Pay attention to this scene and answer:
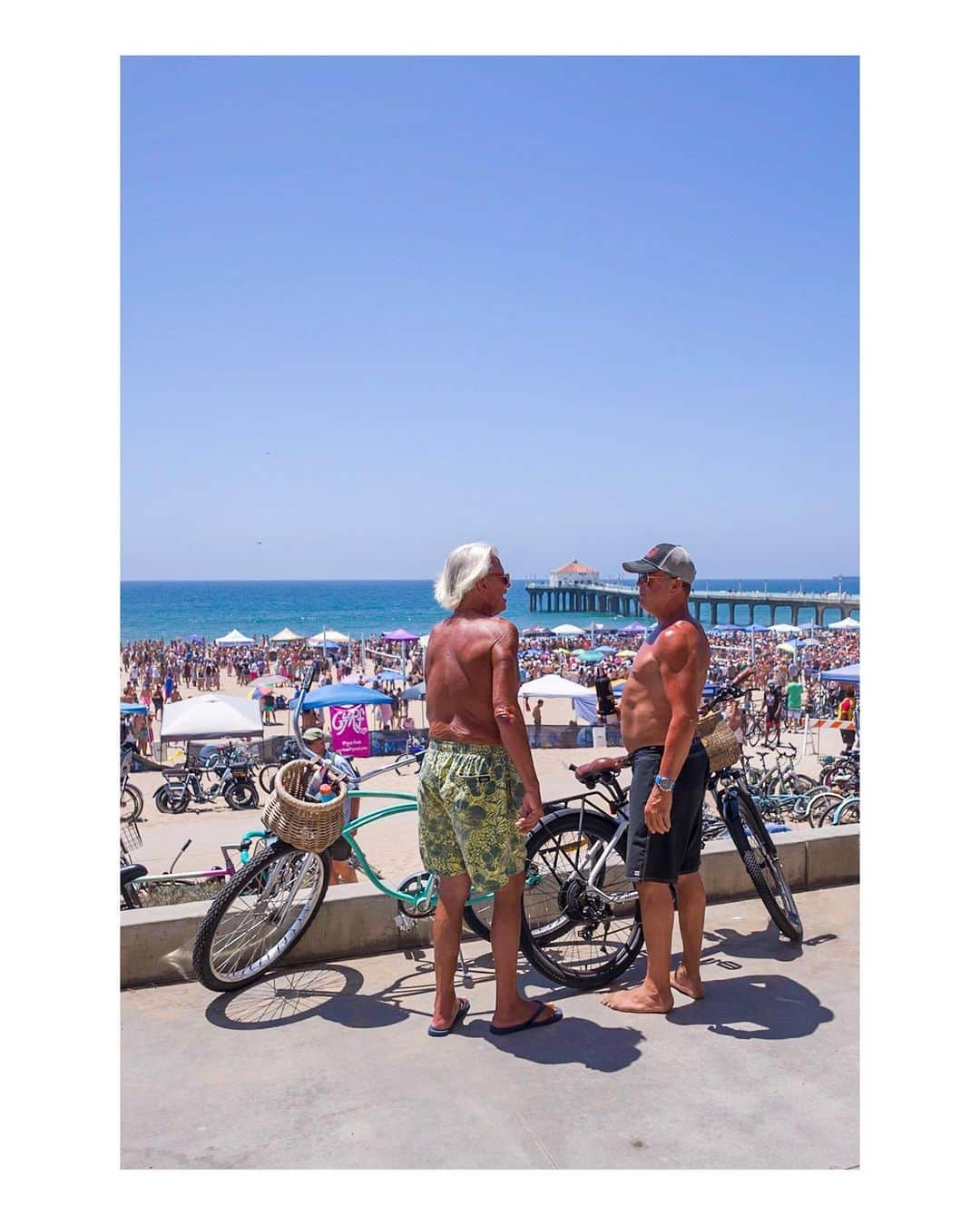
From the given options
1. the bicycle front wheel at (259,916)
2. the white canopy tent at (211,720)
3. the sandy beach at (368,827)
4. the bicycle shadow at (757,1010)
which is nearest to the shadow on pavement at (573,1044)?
the bicycle shadow at (757,1010)

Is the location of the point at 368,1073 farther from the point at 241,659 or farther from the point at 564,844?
the point at 241,659

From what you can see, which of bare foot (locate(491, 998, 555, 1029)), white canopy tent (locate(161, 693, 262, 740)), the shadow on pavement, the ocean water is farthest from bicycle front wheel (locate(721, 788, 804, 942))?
the ocean water

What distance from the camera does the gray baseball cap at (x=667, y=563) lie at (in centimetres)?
343

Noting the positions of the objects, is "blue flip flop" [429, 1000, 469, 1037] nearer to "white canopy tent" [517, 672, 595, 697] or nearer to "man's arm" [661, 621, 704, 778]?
"man's arm" [661, 621, 704, 778]

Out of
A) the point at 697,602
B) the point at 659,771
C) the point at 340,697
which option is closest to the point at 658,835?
the point at 659,771

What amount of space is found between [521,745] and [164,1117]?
144 centimetres

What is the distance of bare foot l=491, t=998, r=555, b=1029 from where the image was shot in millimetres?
3288

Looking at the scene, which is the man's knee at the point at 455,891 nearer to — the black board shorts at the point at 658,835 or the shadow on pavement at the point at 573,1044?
the shadow on pavement at the point at 573,1044

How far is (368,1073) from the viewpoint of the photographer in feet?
9.80

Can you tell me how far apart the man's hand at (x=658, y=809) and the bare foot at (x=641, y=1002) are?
60 centimetres

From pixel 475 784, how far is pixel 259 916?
1.08 metres

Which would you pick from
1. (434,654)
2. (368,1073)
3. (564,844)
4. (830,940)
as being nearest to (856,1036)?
(830,940)

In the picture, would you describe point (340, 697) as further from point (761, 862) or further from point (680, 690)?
point (680, 690)

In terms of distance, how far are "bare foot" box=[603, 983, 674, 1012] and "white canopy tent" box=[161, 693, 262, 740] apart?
1441cm
